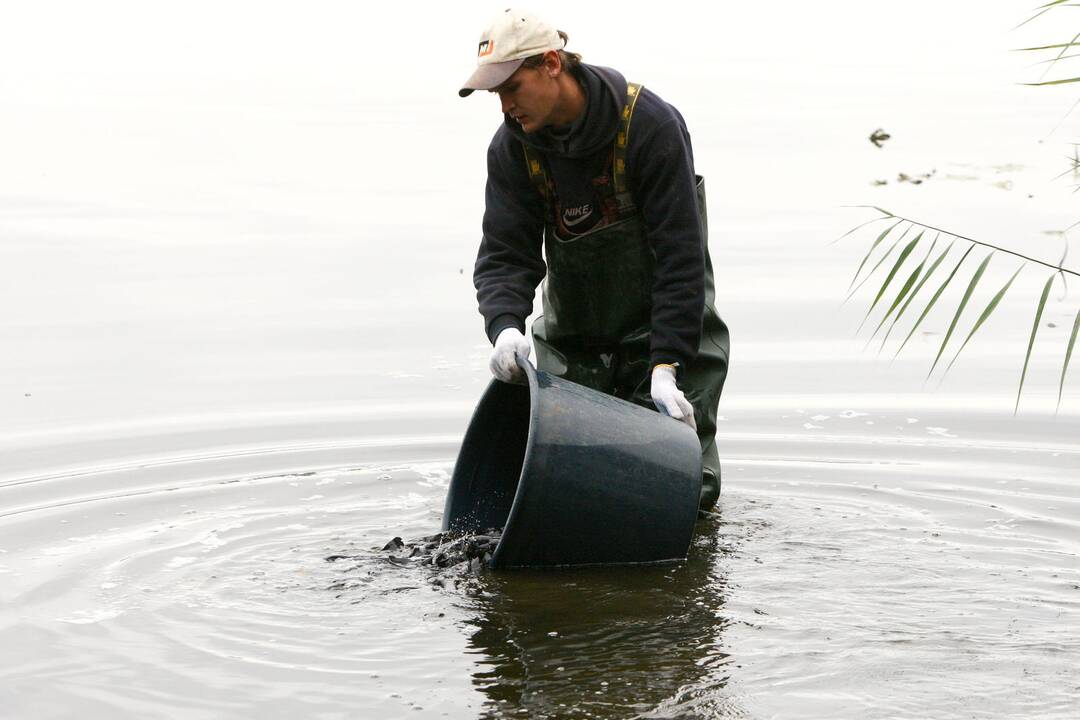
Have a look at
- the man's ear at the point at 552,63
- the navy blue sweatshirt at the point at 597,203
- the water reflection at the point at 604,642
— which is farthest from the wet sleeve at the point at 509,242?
the water reflection at the point at 604,642

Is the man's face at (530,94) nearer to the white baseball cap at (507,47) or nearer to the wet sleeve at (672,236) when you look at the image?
the white baseball cap at (507,47)

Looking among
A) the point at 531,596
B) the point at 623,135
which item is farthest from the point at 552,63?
the point at 531,596

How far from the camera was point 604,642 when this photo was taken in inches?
144

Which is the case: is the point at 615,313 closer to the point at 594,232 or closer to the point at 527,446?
the point at 594,232

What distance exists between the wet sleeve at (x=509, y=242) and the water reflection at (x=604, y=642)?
0.70m

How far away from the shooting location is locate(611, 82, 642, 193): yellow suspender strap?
161 inches

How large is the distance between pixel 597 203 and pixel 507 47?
0.54m

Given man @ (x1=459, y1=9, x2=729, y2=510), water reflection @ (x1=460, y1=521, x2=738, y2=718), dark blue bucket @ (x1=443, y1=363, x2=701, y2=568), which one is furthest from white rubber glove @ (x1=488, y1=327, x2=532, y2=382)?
water reflection @ (x1=460, y1=521, x2=738, y2=718)

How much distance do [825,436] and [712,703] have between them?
240 cm

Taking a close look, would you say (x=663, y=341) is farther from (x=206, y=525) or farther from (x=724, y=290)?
(x=724, y=290)

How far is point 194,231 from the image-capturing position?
339 inches

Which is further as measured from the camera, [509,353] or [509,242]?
[509,242]

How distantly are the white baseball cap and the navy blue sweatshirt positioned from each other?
193 millimetres

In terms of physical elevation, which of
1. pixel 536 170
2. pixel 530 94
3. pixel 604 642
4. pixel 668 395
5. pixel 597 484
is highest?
pixel 530 94
